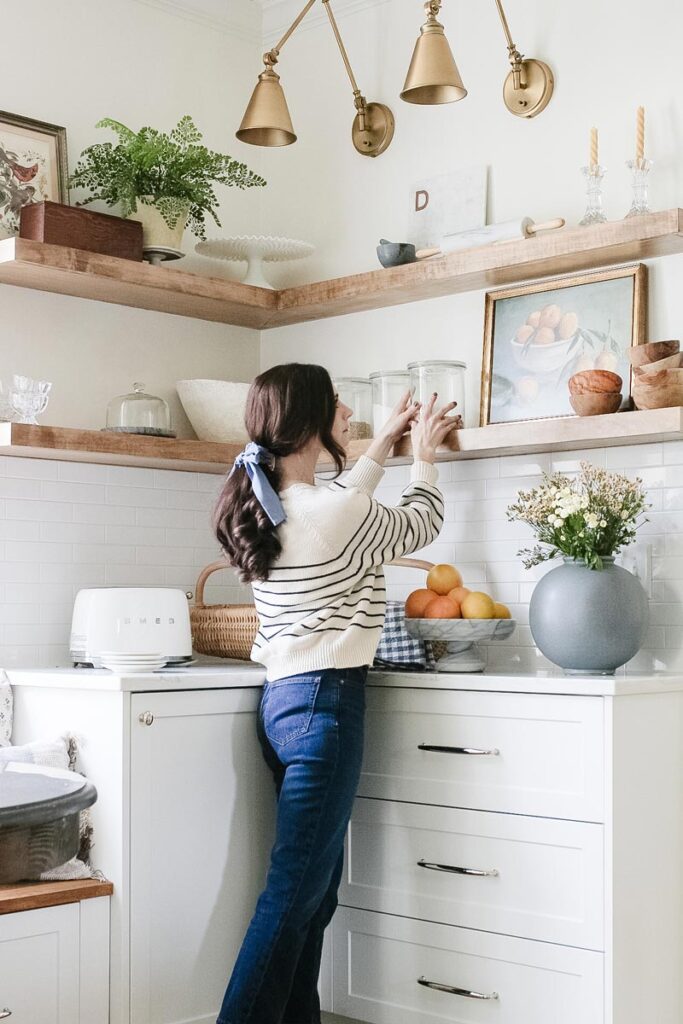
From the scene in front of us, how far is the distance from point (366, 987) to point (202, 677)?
2.75ft

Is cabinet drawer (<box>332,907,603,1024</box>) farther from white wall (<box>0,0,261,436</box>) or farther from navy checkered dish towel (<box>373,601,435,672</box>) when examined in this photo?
white wall (<box>0,0,261,436</box>)

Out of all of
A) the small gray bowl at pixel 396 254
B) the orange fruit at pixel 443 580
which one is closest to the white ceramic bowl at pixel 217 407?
the small gray bowl at pixel 396 254

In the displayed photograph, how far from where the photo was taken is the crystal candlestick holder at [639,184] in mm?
3031

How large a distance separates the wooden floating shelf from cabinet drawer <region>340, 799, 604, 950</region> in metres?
0.88

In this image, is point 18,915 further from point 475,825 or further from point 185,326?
point 185,326

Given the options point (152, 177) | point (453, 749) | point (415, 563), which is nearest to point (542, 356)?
point (415, 563)

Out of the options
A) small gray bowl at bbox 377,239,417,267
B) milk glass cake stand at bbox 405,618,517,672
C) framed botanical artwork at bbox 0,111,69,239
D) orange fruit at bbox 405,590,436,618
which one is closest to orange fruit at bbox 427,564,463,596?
orange fruit at bbox 405,590,436,618

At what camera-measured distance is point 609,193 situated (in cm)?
321

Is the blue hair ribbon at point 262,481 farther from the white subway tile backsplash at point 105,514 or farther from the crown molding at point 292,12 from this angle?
the crown molding at point 292,12

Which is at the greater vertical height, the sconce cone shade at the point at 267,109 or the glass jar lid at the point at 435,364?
the sconce cone shade at the point at 267,109

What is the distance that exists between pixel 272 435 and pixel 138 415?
2.28ft

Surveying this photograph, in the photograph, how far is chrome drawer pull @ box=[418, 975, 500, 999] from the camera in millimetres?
2799

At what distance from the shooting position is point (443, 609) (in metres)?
3.08

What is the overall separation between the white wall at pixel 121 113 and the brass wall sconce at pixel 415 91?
416 mm
